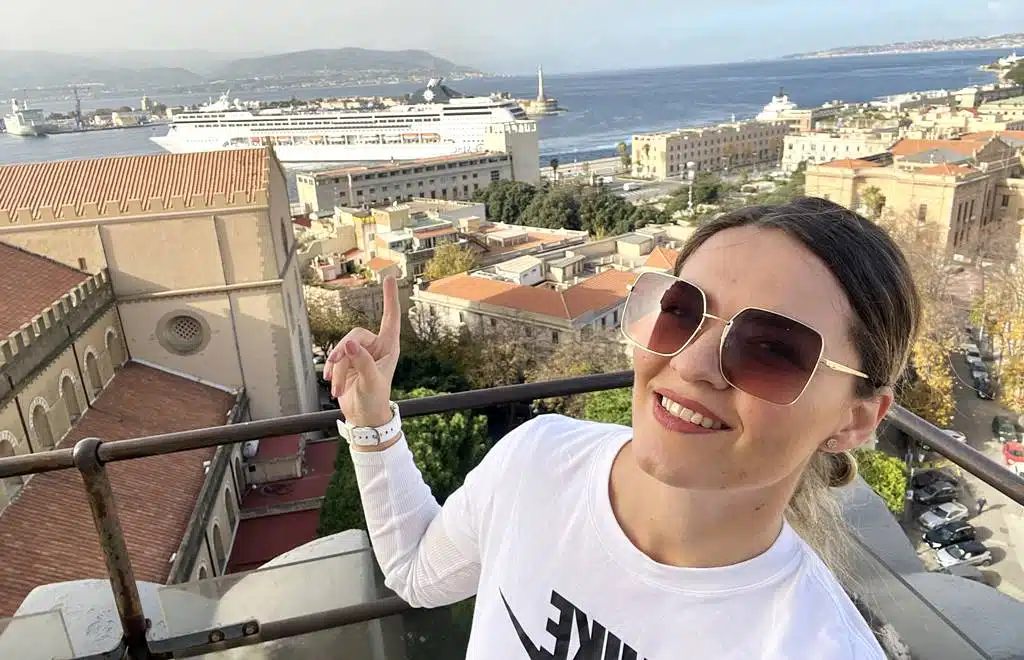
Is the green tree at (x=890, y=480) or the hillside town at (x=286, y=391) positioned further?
the green tree at (x=890, y=480)

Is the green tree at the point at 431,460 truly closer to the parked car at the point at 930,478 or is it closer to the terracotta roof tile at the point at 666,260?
the terracotta roof tile at the point at 666,260

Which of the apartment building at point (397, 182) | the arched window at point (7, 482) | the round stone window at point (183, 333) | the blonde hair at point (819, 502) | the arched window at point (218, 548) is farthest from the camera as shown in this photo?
the apartment building at point (397, 182)

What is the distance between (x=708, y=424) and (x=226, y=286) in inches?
513

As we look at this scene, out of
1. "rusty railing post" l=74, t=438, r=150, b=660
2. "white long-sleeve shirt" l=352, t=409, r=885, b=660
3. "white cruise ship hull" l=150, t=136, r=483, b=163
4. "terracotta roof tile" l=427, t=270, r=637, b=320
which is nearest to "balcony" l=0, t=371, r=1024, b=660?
"rusty railing post" l=74, t=438, r=150, b=660

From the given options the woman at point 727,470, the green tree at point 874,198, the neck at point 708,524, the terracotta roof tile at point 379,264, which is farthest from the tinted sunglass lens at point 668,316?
the green tree at point 874,198

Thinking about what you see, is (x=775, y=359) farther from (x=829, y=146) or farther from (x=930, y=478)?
(x=829, y=146)

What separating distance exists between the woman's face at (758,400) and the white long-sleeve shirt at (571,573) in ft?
0.43

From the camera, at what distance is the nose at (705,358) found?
34.9 inches

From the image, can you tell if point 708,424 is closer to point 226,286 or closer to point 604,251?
point 226,286

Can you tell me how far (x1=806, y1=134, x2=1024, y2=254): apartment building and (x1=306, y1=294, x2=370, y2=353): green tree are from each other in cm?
1957

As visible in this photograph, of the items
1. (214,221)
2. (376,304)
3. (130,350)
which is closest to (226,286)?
(214,221)

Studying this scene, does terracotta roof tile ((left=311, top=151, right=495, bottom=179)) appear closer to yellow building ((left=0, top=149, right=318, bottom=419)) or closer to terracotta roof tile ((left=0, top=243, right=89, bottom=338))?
yellow building ((left=0, top=149, right=318, bottom=419))

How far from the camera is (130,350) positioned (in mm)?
12828

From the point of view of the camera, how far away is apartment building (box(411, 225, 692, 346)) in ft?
59.9
